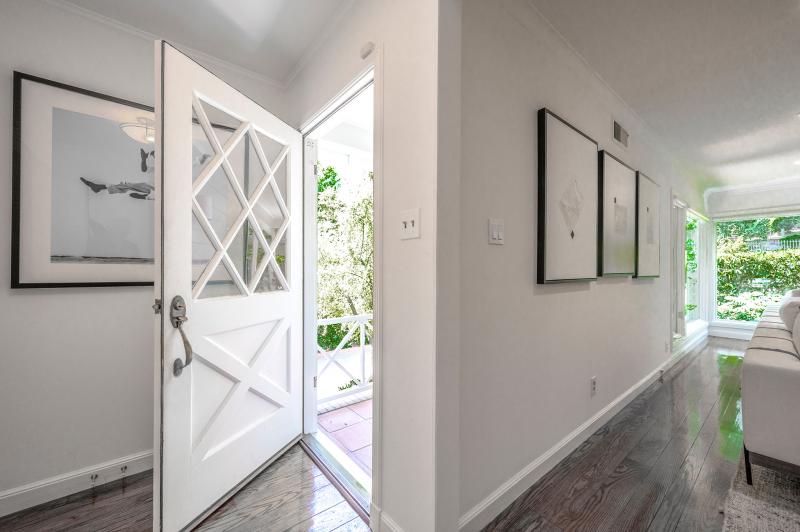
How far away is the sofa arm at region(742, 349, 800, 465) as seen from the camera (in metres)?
1.53

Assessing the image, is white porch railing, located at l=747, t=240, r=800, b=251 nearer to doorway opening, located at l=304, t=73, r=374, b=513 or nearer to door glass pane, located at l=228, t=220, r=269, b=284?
doorway opening, located at l=304, t=73, r=374, b=513

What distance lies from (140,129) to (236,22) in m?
0.80

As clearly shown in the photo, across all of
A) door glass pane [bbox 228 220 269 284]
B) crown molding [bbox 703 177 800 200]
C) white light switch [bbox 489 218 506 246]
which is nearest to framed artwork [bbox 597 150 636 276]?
white light switch [bbox 489 218 506 246]

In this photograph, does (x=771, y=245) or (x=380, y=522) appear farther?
(x=771, y=245)

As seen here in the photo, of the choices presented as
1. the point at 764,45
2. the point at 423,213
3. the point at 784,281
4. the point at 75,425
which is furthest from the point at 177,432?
the point at 784,281

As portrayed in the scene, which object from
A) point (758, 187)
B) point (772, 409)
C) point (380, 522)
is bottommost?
point (380, 522)

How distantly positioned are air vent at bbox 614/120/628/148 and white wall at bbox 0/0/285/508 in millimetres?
3171

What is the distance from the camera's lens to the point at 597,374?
2.25 meters

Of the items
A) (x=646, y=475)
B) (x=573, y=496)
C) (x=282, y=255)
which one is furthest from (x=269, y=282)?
(x=646, y=475)

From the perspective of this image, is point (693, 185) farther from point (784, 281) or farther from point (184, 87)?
point (184, 87)

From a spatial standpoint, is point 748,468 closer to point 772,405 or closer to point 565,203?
point 772,405

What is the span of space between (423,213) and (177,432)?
1.39 metres

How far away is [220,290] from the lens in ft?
5.41

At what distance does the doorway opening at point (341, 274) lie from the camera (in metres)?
2.23
